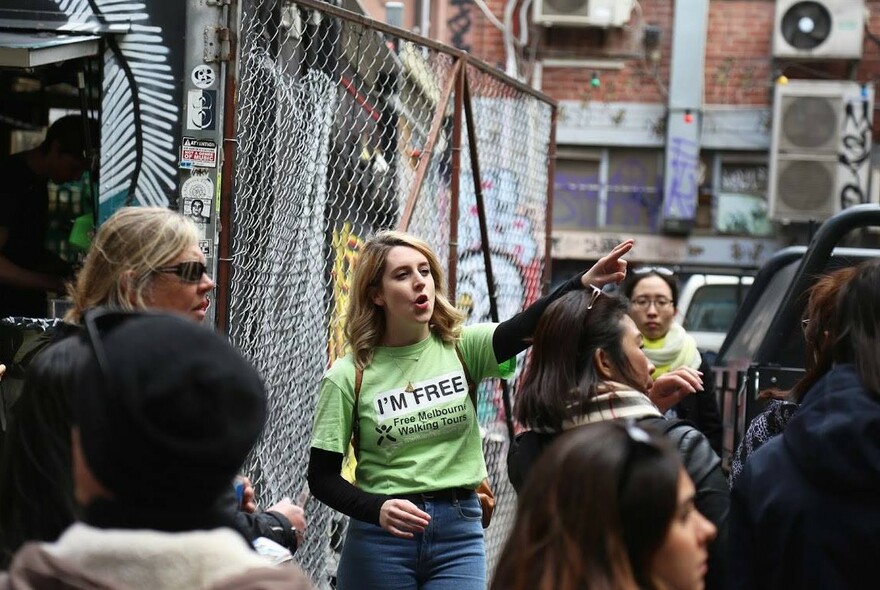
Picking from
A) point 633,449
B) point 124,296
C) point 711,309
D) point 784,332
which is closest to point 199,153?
point 124,296

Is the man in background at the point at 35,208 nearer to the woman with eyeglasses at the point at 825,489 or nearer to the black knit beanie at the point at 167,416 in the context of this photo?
the woman with eyeglasses at the point at 825,489

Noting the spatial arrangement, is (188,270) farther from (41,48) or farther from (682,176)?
(682,176)

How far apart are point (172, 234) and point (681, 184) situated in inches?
682

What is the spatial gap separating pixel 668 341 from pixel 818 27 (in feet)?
48.9

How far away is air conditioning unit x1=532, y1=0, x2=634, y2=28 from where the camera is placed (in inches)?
769

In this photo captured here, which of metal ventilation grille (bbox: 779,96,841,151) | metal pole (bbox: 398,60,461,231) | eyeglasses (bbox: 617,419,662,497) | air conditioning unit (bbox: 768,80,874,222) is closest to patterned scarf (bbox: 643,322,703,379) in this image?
metal pole (bbox: 398,60,461,231)

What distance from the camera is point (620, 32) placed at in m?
20.0

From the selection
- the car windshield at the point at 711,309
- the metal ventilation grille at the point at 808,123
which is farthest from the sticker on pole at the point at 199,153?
the metal ventilation grille at the point at 808,123

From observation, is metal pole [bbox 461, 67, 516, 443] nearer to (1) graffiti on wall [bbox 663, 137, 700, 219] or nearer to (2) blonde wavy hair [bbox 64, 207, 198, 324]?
(2) blonde wavy hair [bbox 64, 207, 198, 324]

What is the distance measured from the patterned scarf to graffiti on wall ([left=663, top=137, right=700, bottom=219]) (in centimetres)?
1381

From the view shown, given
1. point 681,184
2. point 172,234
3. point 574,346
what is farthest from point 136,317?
point 681,184

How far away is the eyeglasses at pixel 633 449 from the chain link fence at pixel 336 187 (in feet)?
8.74

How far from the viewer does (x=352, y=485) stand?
12.9 ft

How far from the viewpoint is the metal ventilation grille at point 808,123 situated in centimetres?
1934
